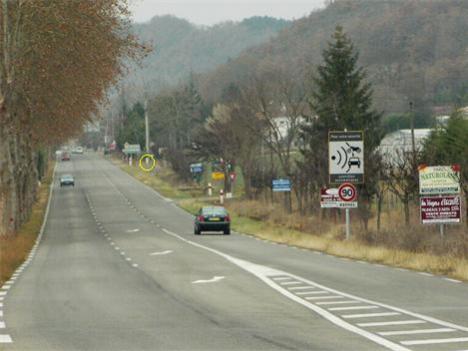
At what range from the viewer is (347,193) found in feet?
122

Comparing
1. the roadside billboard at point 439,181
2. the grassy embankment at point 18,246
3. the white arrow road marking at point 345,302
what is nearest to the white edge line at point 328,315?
the white arrow road marking at point 345,302

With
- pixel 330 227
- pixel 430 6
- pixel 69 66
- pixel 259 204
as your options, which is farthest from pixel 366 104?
pixel 430 6

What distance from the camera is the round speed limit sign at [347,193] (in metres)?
37.1

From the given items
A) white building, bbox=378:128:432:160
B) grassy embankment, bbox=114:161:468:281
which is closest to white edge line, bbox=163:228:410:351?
grassy embankment, bbox=114:161:468:281

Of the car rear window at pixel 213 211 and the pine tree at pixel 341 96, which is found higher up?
the pine tree at pixel 341 96

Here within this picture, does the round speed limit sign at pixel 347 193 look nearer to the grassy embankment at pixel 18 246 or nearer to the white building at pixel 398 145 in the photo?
the grassy embankment at pixel 18 246

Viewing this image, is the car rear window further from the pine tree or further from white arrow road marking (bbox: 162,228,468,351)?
white arrow road marking (bbox: 162,228,468,351)

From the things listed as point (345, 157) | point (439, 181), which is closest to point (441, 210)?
point (439, 181)

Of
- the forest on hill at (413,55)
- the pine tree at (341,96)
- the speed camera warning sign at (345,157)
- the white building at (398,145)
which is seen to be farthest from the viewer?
the forest on hill at (413,55)

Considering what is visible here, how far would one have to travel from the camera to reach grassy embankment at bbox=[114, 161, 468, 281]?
2564 centimetres

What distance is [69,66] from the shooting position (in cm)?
4841

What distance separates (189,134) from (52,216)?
118m

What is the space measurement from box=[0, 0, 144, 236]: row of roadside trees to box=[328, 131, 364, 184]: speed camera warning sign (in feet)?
37.8

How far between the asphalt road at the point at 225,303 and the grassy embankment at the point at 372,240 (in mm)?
836
